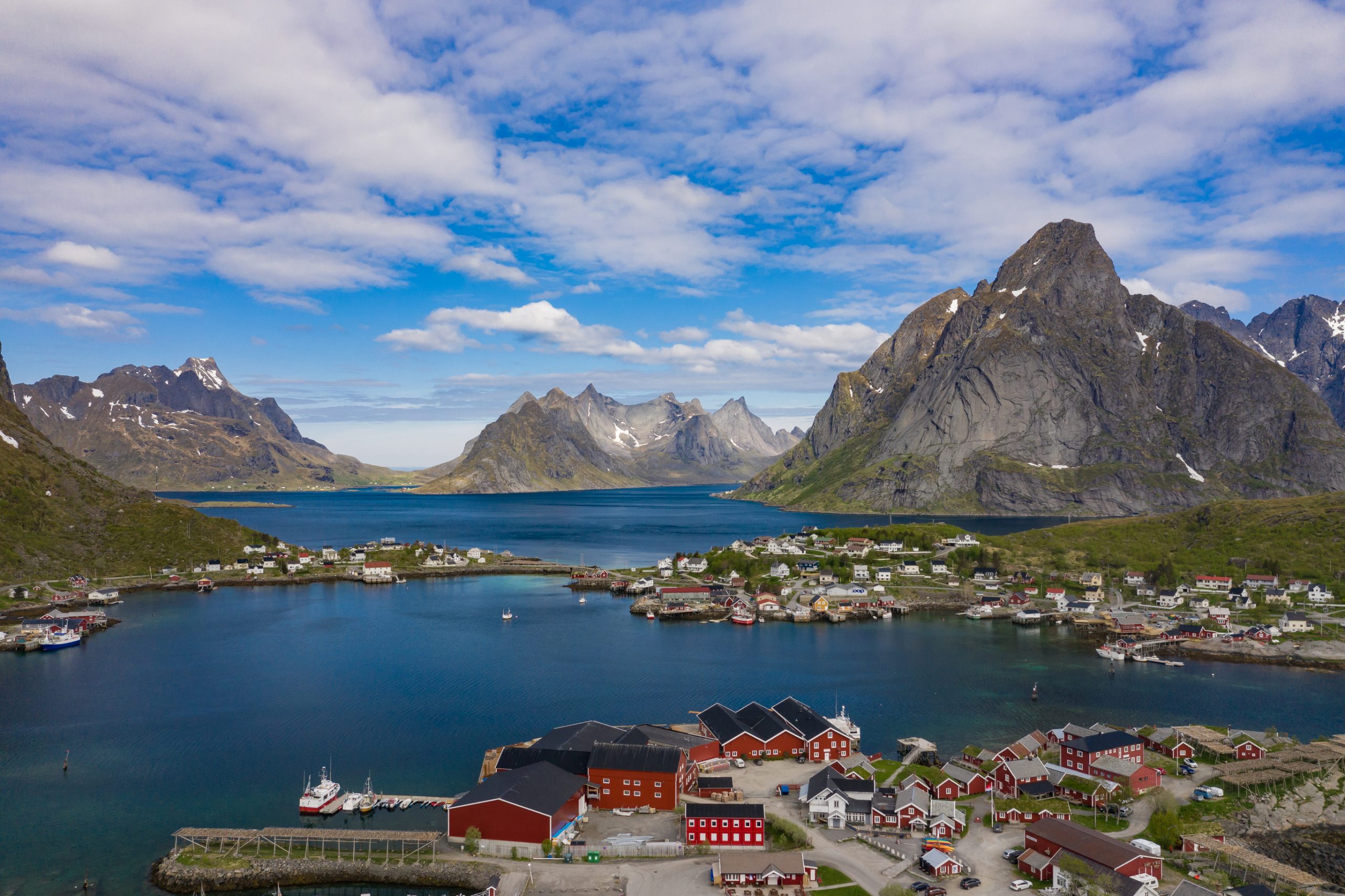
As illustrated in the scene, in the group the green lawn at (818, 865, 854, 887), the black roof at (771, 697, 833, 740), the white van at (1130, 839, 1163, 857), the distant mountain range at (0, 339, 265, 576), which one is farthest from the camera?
the distant mountain range at (0, 339, 265, 576)

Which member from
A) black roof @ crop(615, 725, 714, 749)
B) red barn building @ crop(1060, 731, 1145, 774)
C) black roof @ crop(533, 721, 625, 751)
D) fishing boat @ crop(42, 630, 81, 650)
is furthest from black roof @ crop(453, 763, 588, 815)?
fishing boat @ crop(42, 630, 81, 650)

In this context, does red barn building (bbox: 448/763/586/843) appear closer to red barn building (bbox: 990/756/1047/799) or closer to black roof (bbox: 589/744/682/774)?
black roof (bbox: 589/744/682/774)

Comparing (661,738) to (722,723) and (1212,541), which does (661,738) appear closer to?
(722,723)

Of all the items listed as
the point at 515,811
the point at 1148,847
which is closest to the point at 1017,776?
the point at 1148,847

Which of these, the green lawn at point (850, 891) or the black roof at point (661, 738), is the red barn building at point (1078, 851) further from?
the black roof at point (661, 738)

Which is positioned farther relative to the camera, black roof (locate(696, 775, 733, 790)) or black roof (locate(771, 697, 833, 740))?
black roof (locate(771, 697, 833, 740))

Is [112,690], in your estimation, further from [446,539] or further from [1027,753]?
[446,539]

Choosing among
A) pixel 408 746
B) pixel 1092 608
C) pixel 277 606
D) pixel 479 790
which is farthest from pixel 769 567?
pixel 479 790
